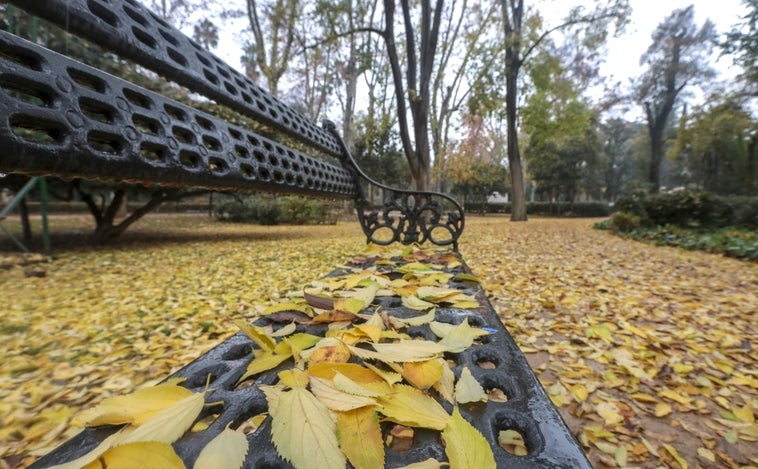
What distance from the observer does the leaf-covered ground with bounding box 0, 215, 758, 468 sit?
902mm

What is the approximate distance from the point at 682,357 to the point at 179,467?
5.86 ft

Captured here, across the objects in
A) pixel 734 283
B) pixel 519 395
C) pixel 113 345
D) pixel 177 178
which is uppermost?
pixel 177 178

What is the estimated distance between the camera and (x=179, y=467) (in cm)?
32

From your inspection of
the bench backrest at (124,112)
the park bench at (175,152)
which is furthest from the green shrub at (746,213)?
the bench backrest at (124,112)

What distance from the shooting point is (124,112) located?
0.74 m

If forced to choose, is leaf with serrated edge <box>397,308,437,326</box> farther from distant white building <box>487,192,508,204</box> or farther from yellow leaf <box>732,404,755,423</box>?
distant white building <box>487,192,508,204</box>

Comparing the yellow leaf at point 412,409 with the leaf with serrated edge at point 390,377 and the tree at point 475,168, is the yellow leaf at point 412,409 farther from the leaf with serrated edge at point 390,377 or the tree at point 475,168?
the tree at point 475,168

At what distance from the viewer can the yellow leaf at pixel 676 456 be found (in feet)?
2.75

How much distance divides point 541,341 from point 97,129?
5.63 ft

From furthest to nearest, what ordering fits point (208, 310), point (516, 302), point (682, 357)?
point (516, 302)
point (208, 310)
point (682, 357)

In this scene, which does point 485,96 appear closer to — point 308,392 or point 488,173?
point 308,392

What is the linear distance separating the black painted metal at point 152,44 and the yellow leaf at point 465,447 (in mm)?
1080

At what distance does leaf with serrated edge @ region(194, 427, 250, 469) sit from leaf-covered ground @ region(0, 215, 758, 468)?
66 centimetres

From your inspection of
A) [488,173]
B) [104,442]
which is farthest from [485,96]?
[488,173]
